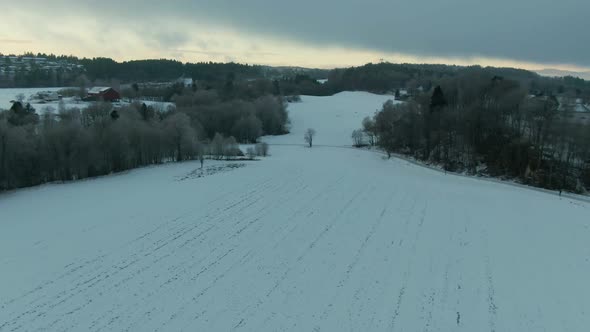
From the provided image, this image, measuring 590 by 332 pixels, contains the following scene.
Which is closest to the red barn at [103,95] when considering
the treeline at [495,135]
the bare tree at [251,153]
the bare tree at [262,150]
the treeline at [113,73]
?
the treeline at [113,73]

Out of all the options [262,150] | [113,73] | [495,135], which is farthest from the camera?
[113,73]

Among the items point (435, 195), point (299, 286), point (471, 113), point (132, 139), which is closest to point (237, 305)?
point (299, 286)

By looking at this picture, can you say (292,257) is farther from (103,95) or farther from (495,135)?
(103,95)

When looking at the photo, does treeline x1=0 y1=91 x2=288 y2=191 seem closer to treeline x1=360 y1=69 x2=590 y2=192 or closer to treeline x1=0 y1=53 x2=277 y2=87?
treeline x1=360 y1=69 x2=590 y2=192

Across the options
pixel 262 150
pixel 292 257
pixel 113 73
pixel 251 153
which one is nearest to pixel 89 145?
pixel 251 153

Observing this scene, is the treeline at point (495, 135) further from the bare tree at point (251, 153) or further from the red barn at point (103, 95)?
the red barn at point (103, 95)

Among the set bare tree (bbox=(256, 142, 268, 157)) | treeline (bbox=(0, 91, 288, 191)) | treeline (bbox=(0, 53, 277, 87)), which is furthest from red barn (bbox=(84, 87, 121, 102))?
bare tree (bbox=(256, 142, 268, 157))

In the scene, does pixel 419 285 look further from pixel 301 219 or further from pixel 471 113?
pixel 471 113
